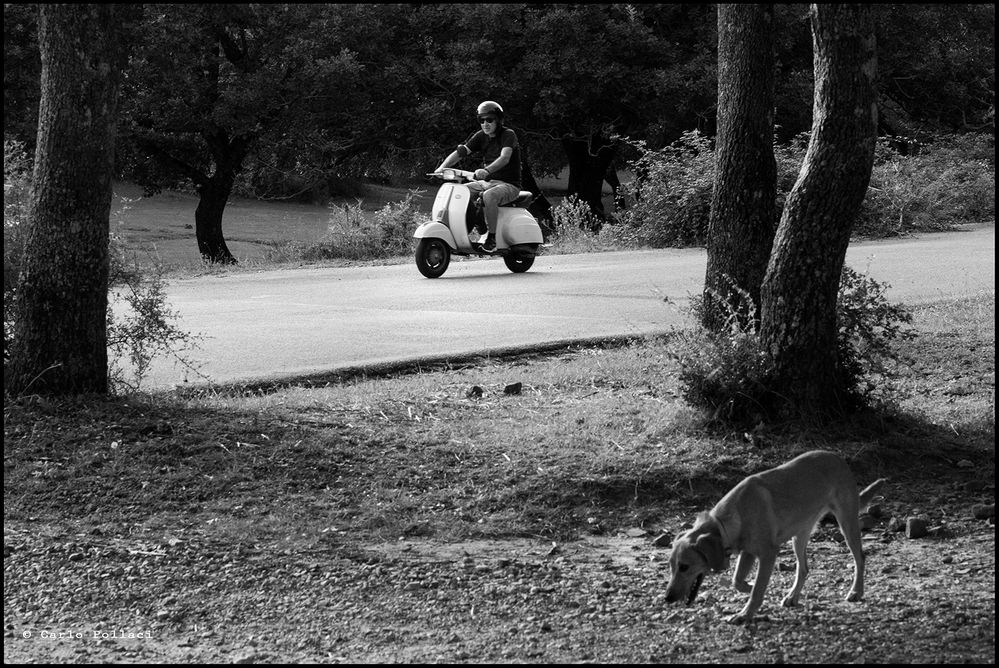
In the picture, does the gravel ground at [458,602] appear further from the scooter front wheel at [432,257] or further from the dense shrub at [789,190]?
the dense shrub at [789,190]

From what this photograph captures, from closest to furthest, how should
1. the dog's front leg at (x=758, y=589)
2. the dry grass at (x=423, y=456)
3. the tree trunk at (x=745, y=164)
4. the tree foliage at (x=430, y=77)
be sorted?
the dog's front leg at (x=758, y=589)
the dry grass at (x=423, y=456)
the tree trunk at (x=745, y=164)
the tree foliage at (x=430, y=77)

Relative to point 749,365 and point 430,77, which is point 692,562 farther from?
point 430,77

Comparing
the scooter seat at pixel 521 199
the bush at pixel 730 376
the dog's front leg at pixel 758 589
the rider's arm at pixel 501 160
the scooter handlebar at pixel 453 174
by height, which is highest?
the rider's arm at pixel 501 160

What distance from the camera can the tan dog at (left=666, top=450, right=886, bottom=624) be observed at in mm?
4066

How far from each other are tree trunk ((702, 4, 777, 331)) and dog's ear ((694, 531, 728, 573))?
4.06 m

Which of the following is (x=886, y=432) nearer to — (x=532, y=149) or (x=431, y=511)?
(x=431, y=511)

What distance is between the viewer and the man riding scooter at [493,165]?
1545cm

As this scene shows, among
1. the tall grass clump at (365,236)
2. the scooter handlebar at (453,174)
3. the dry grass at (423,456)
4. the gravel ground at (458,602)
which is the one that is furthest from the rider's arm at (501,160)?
the gravel ground at (458,602)

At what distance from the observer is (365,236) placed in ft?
64.2

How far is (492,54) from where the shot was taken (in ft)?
84.5

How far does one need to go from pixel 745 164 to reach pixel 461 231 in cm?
793

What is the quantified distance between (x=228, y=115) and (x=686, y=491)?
19.5 meters

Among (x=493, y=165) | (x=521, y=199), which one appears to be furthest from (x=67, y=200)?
(x=521, y=199)

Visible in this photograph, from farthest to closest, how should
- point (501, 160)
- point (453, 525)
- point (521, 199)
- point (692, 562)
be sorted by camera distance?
point (521, 199), point (501, 160), point (453, 525), point (692, 562)
